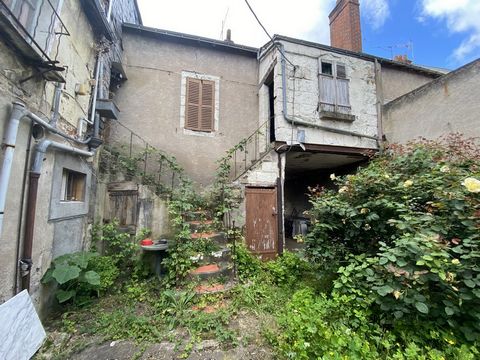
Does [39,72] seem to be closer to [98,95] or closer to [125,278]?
[98,95]

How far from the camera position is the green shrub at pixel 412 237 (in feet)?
6.92

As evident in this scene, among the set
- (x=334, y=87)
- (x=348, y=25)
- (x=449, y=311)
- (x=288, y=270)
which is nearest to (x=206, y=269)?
(x=288, y=270)

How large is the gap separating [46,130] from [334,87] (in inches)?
288

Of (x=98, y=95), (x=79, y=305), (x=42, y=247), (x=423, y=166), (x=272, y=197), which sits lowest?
(x=79, y=305)

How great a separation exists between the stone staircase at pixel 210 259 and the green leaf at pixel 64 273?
171 centimetres

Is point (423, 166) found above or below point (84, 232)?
above

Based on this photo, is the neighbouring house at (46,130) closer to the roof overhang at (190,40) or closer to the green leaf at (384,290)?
the roof overhang at (190,40)

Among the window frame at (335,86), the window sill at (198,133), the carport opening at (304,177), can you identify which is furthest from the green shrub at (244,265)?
the window frame at (335,86)

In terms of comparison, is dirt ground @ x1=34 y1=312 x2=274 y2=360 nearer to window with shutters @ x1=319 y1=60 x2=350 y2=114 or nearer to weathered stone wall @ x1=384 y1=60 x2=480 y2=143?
window with shutters @ x1=319 y1=60 x2=350 y2=114

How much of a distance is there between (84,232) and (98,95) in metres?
2.91

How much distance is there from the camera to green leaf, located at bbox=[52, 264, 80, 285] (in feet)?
9.25

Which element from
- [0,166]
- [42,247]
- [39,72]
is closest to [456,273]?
[0,166]

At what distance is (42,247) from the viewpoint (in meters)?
2.91

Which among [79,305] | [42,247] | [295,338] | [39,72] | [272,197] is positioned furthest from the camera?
[272,197]
